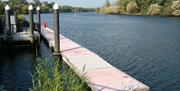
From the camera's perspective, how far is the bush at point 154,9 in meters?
86.4

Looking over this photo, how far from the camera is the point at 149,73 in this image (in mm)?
14047

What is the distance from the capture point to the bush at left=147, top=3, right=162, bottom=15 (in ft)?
283

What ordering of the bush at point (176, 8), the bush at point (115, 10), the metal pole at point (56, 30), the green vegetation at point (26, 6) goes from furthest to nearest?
1. the bush at point (115, 10)
2. the bush at point (176, 8)
3. the green vegetation at point (26, 6)
4. the metal pole at point (56, 30)

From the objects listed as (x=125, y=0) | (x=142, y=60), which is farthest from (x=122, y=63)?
(x=125, y=0)

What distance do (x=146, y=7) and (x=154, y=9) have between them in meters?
6.75

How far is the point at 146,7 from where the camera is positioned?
94.0m

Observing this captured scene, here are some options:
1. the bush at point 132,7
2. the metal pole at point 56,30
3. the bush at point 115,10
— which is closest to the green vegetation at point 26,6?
the metal pole at point 56,30

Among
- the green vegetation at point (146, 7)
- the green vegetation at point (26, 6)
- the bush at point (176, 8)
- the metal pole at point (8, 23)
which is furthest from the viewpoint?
the green vegetation at point (146, 7)

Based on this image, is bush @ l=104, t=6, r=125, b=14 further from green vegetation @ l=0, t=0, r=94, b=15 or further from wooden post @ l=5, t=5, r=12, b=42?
wooden post @ l=5, t=5, r=12, b=42

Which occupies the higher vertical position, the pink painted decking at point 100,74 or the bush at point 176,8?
the bush at point 176,8

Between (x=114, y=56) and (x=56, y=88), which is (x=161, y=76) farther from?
(x=56, y=88)

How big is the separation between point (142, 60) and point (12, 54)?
26.3ft

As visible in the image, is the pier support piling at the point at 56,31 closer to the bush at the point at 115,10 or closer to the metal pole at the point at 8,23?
the metal pole at the point at 8,23

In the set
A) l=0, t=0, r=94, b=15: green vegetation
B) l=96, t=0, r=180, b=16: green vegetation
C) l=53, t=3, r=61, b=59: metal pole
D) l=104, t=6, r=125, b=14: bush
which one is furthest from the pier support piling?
l=104, t=6, r=125, b=14: bush
